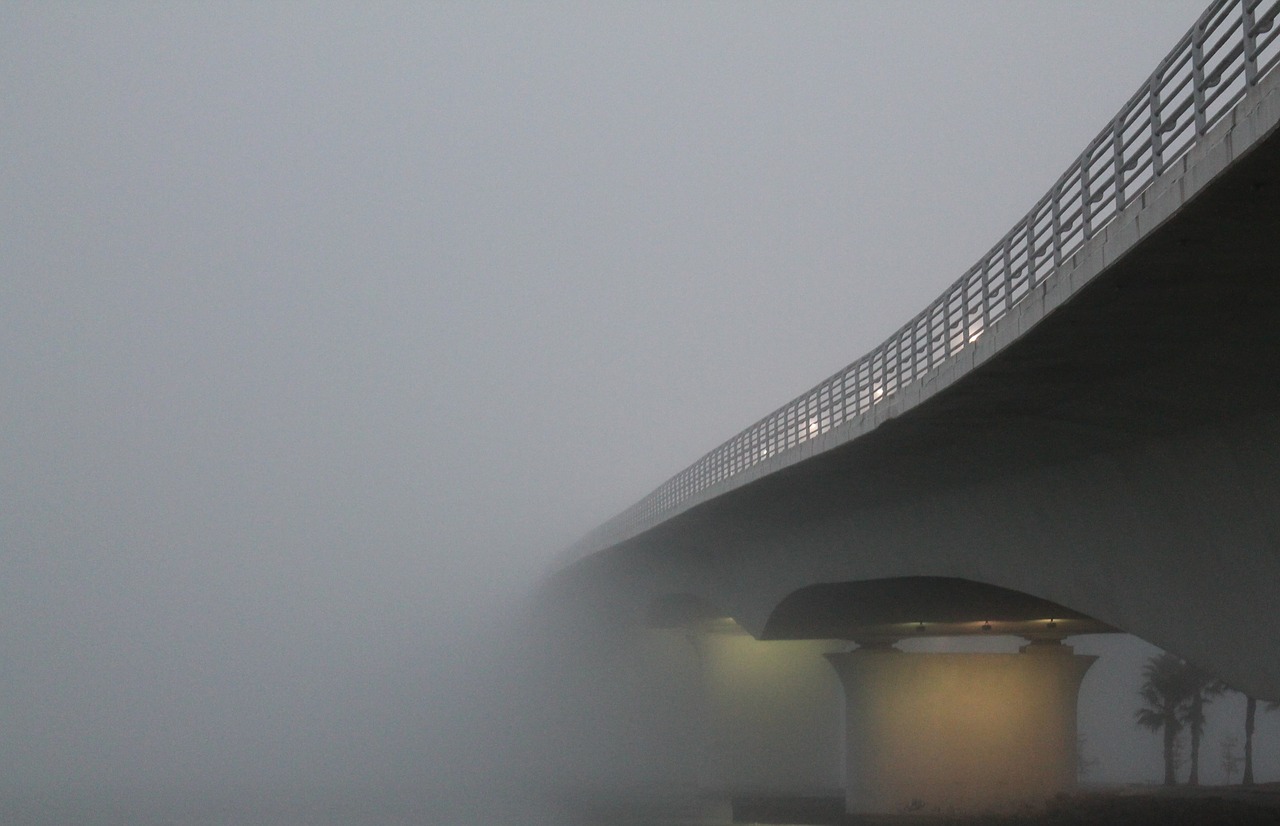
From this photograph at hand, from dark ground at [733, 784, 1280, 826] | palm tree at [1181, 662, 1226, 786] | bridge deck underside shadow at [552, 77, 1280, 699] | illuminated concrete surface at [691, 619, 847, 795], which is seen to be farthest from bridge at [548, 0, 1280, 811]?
palm tree at [1181, 662, 1226, 786]

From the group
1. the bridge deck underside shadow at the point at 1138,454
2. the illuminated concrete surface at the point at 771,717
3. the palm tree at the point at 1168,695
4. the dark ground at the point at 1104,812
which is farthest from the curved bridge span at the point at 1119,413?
the palm tree at the point at 1168,695

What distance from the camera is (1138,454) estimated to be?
16.4 metres

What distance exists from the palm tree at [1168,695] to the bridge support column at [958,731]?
72.7 feet

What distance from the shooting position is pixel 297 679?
4011 inches

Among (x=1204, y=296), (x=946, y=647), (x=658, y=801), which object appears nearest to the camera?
(x=1204, y=296)

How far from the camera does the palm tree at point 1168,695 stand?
63094mm

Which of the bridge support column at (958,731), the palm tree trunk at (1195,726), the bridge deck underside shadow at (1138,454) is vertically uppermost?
the bridge deck underside shadow at (1138,454)

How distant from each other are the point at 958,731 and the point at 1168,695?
25.9 meters

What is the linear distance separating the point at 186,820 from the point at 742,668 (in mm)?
25331

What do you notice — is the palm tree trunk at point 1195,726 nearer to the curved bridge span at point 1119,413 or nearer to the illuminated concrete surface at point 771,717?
the illuminated concrete surface at point 771,717

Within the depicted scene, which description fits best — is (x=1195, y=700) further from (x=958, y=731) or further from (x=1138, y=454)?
(x=1138, y=454)

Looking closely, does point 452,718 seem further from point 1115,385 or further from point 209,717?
point 1115,385

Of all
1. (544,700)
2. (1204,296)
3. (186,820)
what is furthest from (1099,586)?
(544,700)

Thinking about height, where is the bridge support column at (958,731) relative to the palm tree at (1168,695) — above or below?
above
